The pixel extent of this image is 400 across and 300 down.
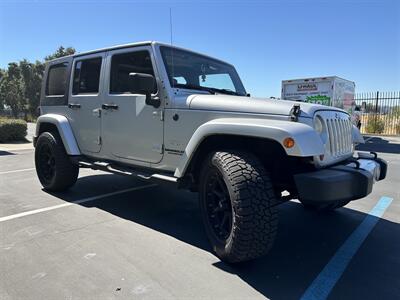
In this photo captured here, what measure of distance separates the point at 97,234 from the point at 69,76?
8.77 ft

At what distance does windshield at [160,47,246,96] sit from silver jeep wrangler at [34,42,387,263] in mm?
16

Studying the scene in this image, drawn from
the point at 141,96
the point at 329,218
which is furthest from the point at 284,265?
the point at 141,96

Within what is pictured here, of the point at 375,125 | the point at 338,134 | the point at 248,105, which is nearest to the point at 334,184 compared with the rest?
the point at 338,134

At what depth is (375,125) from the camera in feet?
71.3

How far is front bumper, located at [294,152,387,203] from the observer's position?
108 inches

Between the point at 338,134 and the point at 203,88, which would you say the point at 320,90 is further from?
the point at 338,134

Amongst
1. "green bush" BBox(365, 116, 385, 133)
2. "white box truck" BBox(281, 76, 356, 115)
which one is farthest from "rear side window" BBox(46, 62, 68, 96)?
"green bush" BBox(365, 116, 385, 133)

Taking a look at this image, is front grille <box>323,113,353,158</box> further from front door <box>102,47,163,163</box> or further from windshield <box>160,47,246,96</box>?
front door <box>102,47,163,163</box>

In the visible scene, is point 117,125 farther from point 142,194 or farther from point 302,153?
point 302,153

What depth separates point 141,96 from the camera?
415 centimetres

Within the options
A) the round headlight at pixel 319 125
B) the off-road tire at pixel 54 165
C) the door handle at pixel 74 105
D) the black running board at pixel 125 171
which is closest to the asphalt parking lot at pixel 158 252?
the off-road tire at pixel 54 165

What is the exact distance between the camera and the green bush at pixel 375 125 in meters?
21.7

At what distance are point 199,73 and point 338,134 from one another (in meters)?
1.82

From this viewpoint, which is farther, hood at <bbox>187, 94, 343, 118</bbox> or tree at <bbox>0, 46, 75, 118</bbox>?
tree at <bbox>0, 46, 75, 118</bbox>
